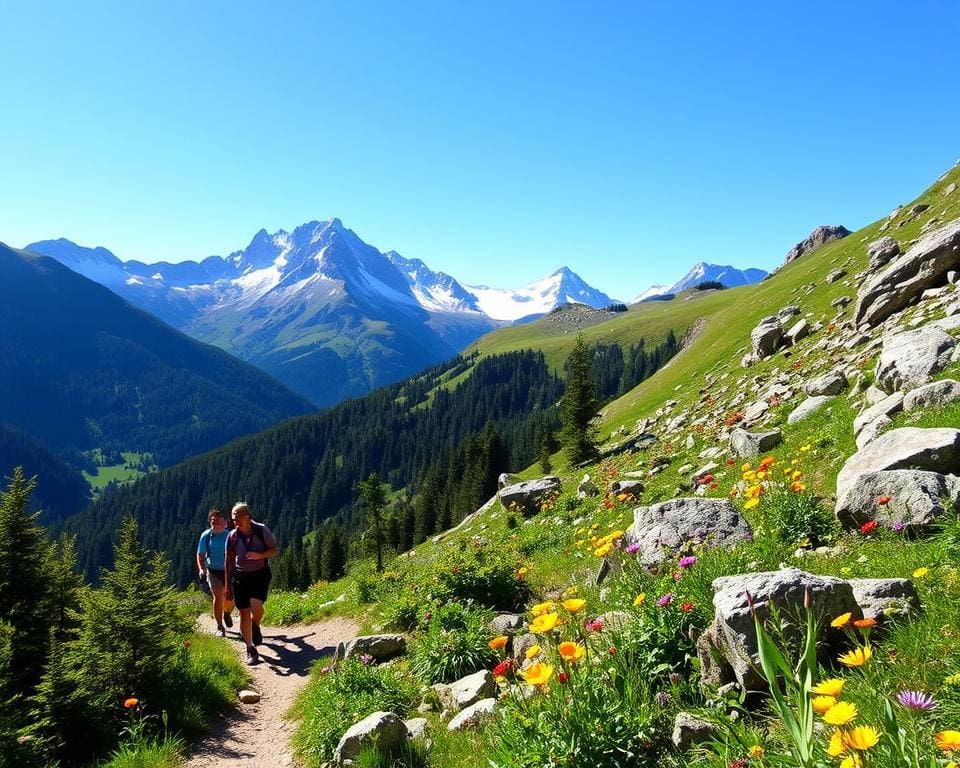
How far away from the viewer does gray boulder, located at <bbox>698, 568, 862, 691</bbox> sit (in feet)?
13.8

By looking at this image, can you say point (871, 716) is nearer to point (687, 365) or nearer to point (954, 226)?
point (954, 226)

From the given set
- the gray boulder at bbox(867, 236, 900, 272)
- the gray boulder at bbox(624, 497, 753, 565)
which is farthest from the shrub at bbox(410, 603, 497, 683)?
the gray boulder at bbox(867, 236, 900, 272)

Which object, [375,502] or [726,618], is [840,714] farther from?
[375,502]

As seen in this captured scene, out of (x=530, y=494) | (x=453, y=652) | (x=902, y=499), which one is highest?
(x=902, y=499)

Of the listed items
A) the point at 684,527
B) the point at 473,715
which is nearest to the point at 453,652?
the point at 473,715

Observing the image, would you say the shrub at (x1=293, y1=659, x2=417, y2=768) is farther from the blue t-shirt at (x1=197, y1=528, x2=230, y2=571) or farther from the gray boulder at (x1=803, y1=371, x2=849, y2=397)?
the gray boulder at (x1=803, y1=371, x2=849, y2=397)

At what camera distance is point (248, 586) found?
12.9m

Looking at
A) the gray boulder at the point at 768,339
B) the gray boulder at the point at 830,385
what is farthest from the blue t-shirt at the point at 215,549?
the gray boulder at the point at 768,339

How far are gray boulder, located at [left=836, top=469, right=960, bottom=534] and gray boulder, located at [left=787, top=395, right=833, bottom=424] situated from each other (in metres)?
9.30

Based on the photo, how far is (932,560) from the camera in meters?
5.10

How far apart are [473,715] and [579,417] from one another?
34.7 m

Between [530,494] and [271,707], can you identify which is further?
[530,494]

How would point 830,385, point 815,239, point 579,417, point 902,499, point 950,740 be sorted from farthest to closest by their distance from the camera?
point 815,239 < point 579,417 < point 830,385 < point 902,499 < point 950,740

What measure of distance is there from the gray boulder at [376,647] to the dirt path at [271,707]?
4.65 ft
